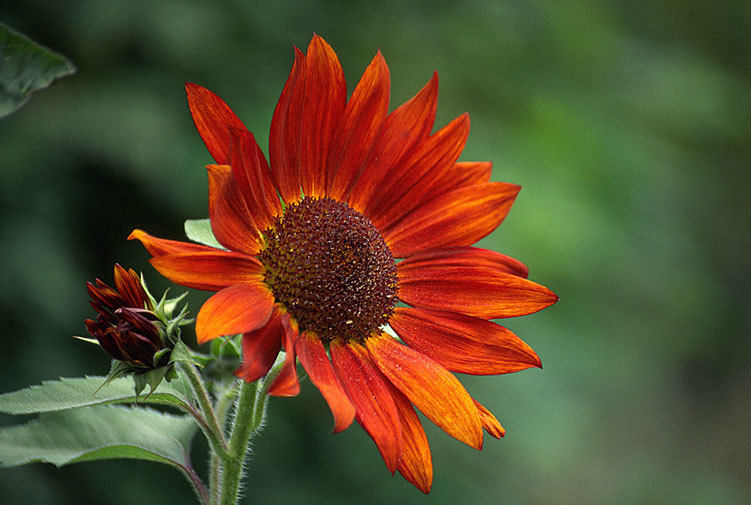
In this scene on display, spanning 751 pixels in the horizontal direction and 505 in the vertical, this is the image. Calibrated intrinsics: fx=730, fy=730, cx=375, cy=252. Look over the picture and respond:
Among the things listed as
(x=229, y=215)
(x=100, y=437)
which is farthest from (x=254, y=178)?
(x=100, y=437)

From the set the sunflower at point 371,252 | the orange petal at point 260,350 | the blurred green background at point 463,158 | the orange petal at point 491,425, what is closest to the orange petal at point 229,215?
the sunflower at point 371,252

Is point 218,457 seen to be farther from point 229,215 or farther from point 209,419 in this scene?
point 229,215

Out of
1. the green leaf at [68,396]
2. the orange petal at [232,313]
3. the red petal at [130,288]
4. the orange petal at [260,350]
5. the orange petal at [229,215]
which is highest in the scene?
the orange petal at [229,215]

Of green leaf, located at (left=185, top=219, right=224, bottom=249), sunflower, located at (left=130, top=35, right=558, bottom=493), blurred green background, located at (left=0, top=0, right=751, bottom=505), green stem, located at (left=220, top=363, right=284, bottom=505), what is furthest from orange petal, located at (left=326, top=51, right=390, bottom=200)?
blurred green background, located at (left=0, top=0, right=751, bottom=505)

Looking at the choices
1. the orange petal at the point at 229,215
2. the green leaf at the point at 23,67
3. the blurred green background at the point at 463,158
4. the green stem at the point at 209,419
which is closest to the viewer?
the green leaf at the point at 23,67

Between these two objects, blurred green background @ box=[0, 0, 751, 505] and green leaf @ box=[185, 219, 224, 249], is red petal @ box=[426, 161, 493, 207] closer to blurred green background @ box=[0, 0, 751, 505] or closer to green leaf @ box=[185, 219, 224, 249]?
green leaf @ box=[185, 219, 224, 249]

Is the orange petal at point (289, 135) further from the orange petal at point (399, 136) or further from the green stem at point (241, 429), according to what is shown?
the green stem at point (241, 429)

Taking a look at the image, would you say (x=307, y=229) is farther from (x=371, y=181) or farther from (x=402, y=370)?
(x=402, y=370)

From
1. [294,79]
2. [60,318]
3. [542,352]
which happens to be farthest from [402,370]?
[542,352]
